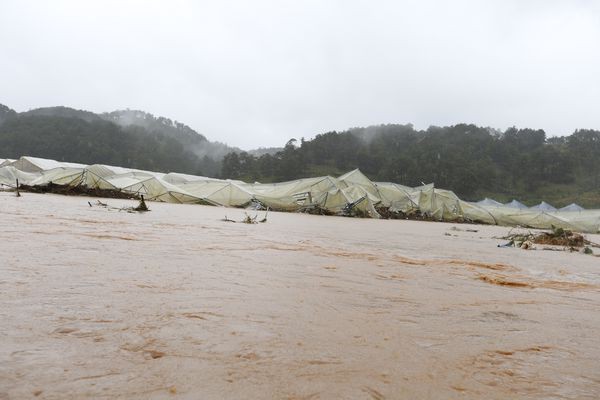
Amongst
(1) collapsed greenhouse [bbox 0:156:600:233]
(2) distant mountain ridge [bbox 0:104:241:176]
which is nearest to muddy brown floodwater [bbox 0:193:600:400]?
Result: (1) collapsed greenhouse [bbox 0:156:600:233]

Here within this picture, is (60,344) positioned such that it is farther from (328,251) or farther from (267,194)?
(267,194)

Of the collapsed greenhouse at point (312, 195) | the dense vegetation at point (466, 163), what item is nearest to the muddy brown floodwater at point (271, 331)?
the collapsed greenhouse at point (312, 195)

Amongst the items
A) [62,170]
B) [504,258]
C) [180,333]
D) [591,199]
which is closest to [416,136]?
[591,199]

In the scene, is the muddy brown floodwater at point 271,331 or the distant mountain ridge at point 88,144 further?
the distant mountain ridge at point 88,144

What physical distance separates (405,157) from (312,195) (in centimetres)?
3516

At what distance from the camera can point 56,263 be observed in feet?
9.06

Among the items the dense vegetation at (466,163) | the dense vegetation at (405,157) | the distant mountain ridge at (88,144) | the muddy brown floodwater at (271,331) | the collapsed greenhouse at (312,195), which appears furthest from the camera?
the distant mountain ridge at (88,144)

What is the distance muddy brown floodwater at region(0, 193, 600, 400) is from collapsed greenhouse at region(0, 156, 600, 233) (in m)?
14.0

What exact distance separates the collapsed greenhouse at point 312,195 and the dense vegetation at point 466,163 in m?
26.0

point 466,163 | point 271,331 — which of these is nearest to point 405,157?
point 466,163

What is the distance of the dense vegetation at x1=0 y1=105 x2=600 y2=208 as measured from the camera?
48.6 m

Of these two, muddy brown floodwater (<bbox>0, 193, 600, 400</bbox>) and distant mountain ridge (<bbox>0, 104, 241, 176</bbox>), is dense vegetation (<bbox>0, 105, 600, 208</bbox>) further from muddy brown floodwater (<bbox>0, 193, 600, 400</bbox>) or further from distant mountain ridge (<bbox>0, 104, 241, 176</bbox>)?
muddy brown floodwater (<bbox>0, 193, 600, 400</bbox>)

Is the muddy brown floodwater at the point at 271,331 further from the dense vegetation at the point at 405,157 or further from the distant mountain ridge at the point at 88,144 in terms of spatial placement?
the distant mountain ridge at the point at 88,144

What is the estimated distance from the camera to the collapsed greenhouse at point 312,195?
17125 millimetres
